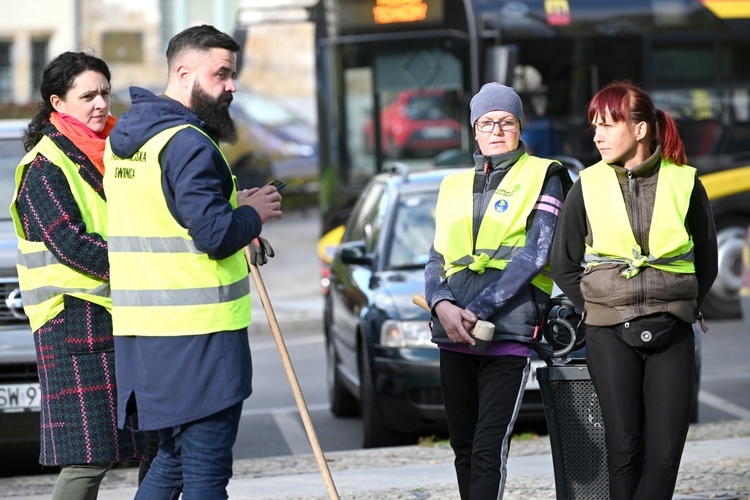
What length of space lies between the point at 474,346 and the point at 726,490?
6.04 ft

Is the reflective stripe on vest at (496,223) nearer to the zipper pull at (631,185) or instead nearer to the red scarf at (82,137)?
the zipper pull at (631,185)

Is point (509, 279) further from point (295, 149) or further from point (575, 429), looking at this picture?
point (295, 149)

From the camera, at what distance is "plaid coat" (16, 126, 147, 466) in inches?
190

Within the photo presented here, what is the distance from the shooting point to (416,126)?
1404 centimetres

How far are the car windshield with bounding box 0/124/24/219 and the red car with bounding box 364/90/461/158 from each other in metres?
6.00

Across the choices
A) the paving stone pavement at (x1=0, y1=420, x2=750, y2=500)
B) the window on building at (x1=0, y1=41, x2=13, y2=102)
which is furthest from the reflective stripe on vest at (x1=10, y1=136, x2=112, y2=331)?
the window on building at (x1=0, y1=41, x2=13, y2=102)

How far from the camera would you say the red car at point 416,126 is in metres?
13.7

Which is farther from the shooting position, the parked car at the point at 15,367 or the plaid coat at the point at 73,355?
the parked car at the point at 15,367

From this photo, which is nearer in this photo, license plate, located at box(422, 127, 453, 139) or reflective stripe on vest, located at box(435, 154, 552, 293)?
reflective stripe on vest, located at box(435, 154, 552, 293)

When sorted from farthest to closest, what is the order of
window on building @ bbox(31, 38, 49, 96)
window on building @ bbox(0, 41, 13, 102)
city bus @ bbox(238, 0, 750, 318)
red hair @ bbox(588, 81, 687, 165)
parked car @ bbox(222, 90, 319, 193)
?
window on building @ bbox(31, 38, 49, 96) → window on building @ bbox(0, 41, 13, 102) → parked car @ bbox(222, 90, 319, 193) → city bus @ bbox(238, 0, 750, 318) → red hair @ bbox(588, 81, 687, 165)

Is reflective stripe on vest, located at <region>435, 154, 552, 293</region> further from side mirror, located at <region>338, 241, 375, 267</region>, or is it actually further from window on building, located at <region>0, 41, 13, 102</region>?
window on building, located at <region>0, 41, 13, 102</region>

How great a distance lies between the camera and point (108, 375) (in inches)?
193

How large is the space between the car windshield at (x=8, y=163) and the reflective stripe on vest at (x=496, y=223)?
3814 millimetres

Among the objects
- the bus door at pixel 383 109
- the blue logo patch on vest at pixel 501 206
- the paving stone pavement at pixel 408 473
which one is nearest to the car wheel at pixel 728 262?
the bus door at pixel 383 109
